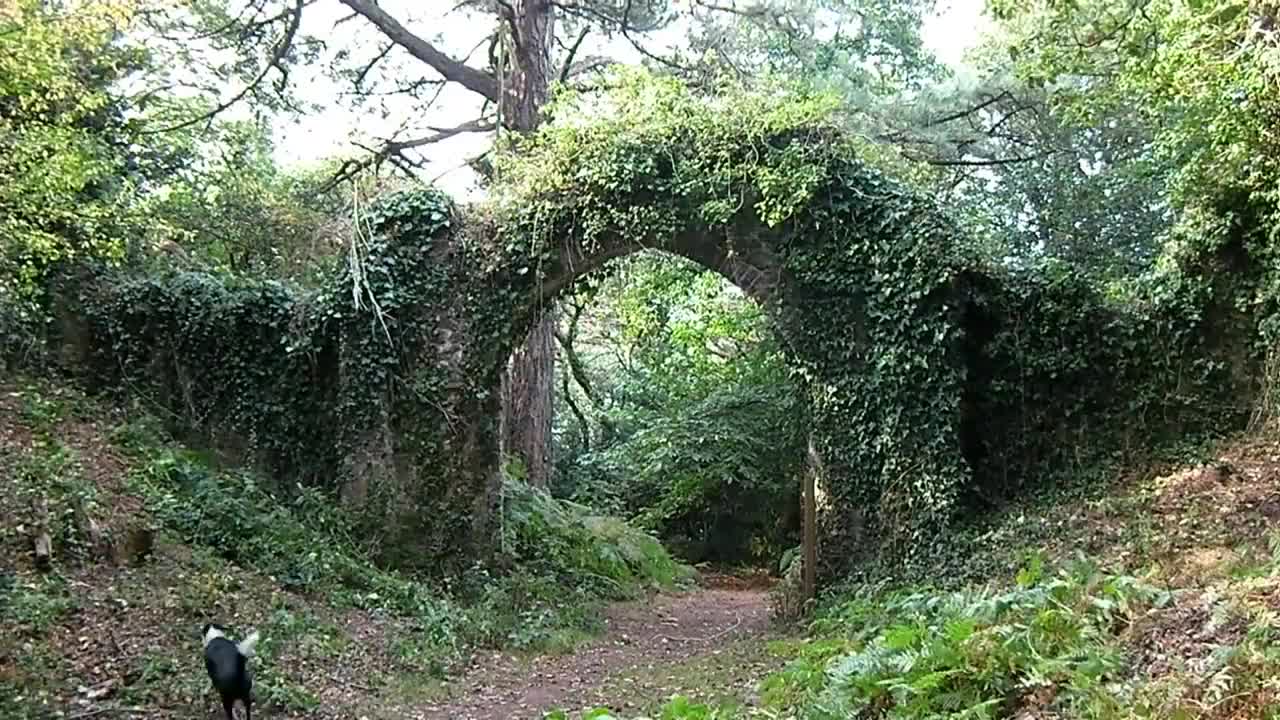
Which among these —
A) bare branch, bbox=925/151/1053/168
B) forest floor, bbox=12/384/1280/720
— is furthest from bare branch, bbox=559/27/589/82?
forest floor, bbox=12/384/1280/720

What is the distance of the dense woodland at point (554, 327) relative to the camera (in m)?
7.55

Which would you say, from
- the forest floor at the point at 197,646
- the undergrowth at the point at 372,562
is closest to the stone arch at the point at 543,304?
the undergrowth at the point at 372,562

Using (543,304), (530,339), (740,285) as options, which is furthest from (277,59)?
(740,285)

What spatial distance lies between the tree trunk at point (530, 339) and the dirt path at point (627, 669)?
351 centimetres

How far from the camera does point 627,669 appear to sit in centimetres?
880

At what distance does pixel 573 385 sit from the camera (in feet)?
73.5

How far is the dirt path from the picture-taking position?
743cm

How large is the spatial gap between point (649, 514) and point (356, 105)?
813 cm

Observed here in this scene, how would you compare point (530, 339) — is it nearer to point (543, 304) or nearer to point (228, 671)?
point (543, 304)

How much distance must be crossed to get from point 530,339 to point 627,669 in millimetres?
6605

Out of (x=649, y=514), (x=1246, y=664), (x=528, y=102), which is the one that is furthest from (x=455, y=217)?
(x=1246, y=664)

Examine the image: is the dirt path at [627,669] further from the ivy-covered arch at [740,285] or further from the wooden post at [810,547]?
the ivy-covered arch at [740,285]

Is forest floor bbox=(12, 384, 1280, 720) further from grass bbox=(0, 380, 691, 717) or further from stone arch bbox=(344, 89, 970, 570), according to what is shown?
stone arch bbox=(344, 89, 970, 570)

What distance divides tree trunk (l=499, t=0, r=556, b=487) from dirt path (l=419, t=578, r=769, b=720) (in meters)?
3.51
